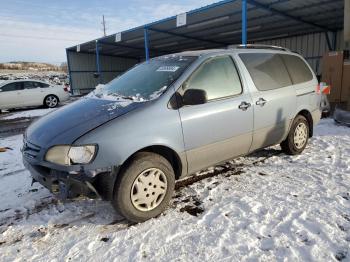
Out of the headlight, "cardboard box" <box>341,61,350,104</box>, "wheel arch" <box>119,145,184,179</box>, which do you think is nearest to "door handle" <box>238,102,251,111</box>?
"wheel arch" <box>119,145,184,179</box>

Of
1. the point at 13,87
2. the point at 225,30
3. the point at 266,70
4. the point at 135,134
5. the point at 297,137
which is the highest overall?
the point at 225,30

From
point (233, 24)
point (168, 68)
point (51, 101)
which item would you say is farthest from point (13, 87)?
point (168, 68)

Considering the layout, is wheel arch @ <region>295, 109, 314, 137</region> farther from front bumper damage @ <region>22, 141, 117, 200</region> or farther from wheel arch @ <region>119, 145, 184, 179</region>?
front bumper damage @ <region>22, 141, 117, 200</region>

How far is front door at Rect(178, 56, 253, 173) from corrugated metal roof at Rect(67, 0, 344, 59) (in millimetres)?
8617

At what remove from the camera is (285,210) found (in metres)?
3.12

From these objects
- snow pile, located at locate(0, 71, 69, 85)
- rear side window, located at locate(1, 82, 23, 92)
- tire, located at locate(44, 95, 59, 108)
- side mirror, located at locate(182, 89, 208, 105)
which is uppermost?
snow pile, located at locate(0, 71, 69, 85)

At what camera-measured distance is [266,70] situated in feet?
14.1

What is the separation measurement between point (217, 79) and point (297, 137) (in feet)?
6.66

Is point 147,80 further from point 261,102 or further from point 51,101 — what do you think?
point 51,101

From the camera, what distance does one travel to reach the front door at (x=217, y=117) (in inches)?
131

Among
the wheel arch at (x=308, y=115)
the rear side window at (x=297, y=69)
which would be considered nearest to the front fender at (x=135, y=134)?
the rear side window at (x=297, y=69)

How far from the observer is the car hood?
284 cm

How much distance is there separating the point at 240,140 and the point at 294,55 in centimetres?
209

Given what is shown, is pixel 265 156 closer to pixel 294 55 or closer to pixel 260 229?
pixel 294 55
